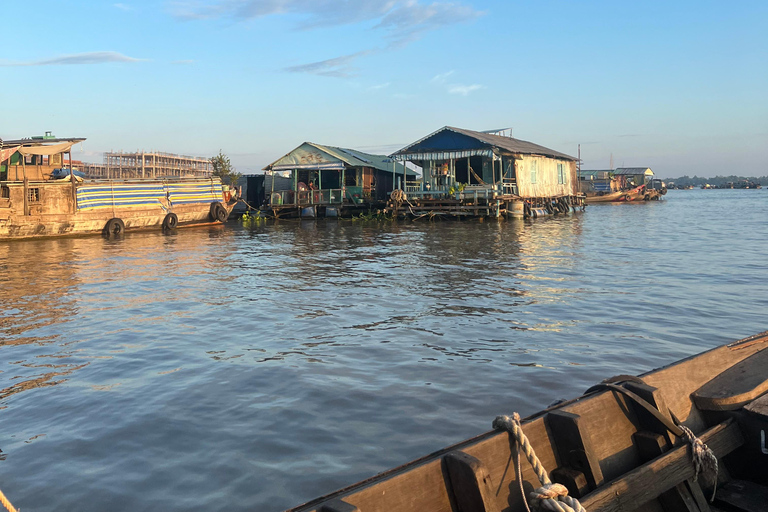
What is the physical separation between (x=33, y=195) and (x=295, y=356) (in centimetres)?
1949

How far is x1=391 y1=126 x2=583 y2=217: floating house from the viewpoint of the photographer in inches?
1146

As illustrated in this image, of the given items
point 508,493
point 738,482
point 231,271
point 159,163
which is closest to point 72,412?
point 508,493

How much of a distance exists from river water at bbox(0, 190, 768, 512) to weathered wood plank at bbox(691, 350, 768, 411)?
167 centimetres

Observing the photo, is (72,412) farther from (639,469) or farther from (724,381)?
(724,381)

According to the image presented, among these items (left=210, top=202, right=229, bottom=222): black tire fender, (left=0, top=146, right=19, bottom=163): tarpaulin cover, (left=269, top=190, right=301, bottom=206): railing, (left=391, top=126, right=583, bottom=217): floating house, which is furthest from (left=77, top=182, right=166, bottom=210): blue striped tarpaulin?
(left=391, top=126, right=583, bottom=217): floating house

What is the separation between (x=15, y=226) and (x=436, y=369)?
20821 millimetres

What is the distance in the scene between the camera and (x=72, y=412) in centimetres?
530

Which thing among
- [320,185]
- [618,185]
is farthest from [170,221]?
[618,185]

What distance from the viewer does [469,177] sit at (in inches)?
1231

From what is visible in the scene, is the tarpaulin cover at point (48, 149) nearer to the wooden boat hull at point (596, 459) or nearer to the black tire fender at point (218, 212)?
the black tire fender at point (218, 212)

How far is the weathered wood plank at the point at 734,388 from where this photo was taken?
11.9 ft

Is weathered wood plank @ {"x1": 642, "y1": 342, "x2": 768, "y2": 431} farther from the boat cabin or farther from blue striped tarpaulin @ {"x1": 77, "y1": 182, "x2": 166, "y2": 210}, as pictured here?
blue striped tarpaulin @ {"x1": 77, "y1": 182, "x2": 166, "y2": 210}

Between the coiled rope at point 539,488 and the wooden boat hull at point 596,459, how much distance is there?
0.06 m

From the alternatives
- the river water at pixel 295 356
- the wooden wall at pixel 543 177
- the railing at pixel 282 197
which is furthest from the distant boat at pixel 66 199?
the wooden wall at pixel 543 177
